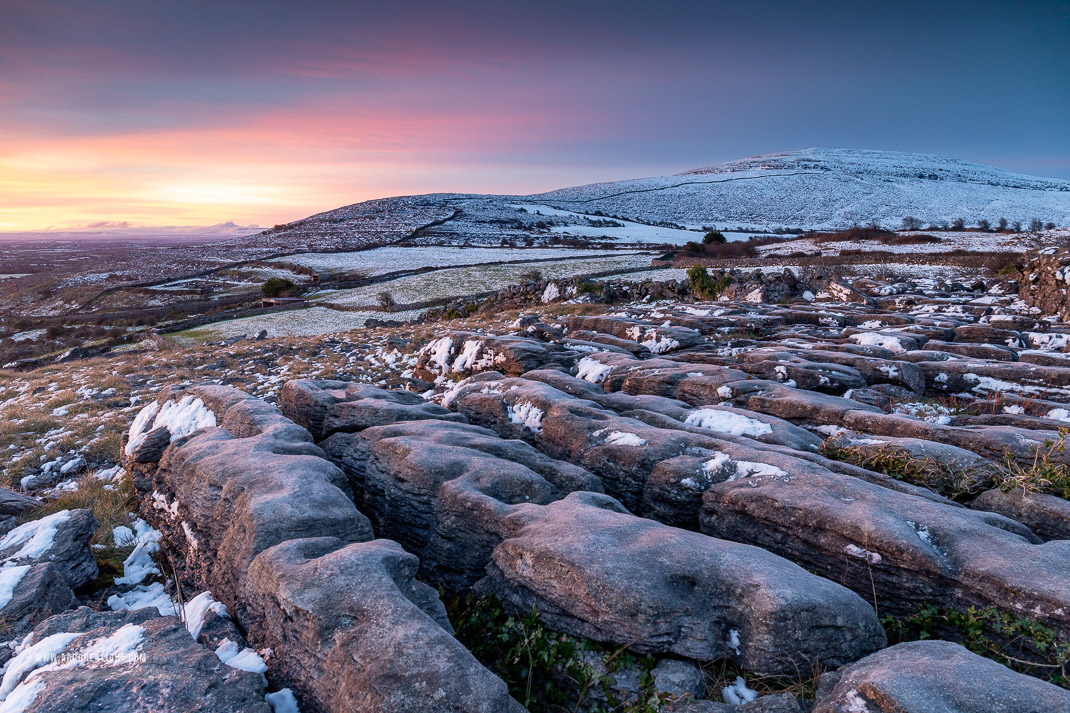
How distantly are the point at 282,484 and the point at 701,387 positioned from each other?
1143cm

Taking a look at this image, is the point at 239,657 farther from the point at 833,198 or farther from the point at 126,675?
the point at 833,198

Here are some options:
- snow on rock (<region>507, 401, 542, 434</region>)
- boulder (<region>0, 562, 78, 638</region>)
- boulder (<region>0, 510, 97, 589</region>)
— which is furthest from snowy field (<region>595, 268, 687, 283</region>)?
boulder (<region>0, 562, 78, 638</region>)

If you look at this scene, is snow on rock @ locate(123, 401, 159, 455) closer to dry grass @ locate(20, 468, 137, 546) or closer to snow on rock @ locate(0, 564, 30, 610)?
dry grass @ locate(20, 468, 137, 546)

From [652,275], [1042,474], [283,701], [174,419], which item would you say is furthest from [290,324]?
[1042,474]

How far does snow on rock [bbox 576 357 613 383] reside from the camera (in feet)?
57.7

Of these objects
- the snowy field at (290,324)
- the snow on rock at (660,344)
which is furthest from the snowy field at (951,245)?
the snowy field at (290,324)

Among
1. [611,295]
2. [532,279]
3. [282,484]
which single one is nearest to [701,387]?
[282,484]

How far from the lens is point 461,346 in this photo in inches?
856

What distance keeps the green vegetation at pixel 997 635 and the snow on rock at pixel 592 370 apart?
1124 cm

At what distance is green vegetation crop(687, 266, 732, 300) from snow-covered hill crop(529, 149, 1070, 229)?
96.5m

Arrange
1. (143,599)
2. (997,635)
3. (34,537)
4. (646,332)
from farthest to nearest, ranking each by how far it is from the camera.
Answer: (646,332)
(34,537)
(143,599)
(997,635)

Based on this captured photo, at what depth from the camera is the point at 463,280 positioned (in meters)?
64.0

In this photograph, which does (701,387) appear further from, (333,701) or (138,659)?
(138,659)

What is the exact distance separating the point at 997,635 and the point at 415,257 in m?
89.3
